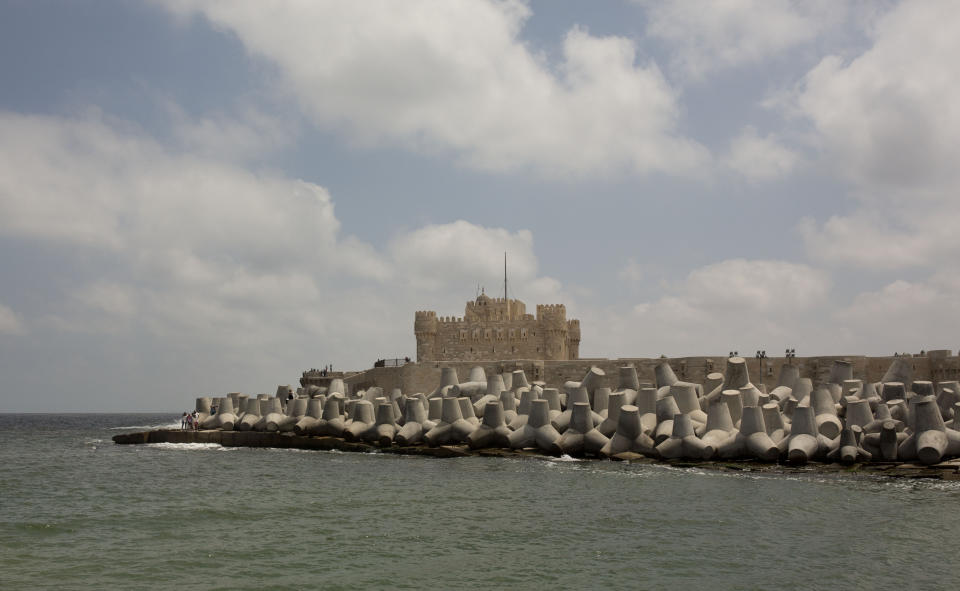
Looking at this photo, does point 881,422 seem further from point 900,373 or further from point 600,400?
point 900,373

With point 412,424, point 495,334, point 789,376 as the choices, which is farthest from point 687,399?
point 495,334

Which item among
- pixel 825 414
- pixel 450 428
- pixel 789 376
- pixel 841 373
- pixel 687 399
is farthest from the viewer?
pixel 841 373

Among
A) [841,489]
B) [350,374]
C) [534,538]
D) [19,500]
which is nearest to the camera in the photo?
[534,538]

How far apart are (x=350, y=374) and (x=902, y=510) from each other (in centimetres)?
2988

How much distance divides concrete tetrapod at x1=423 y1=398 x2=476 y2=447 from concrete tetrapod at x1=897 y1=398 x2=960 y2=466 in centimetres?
1085

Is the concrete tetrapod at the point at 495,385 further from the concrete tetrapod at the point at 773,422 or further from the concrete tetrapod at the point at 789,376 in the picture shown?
the concrete tetrapod at the point at 773,422

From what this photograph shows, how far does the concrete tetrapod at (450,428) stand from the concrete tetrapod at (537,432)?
154 cm

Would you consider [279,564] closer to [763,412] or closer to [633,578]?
[633,578]

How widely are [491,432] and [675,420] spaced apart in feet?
17.0

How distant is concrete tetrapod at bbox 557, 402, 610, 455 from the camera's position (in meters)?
20.6

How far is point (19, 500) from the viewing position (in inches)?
668

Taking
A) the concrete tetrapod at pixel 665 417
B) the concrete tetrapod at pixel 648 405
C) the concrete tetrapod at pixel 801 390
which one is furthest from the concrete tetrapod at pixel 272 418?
the concrete tetrapod at pixel 801 390

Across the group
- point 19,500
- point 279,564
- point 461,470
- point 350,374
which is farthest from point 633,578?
point 350,374

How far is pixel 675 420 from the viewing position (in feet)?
64.9
